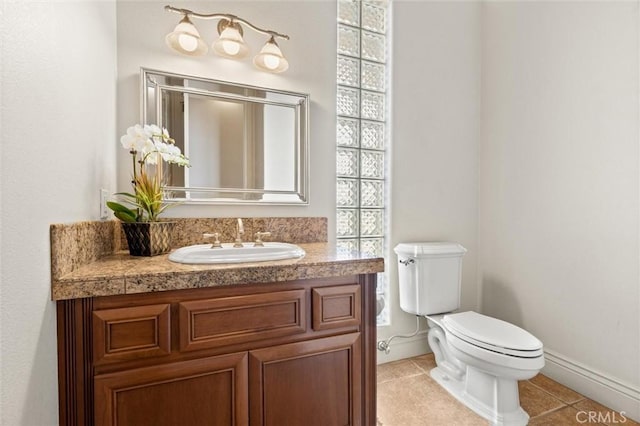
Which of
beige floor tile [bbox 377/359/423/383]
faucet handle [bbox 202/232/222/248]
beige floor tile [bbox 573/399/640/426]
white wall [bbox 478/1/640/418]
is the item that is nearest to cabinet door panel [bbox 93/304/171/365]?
faucet handle [bbox 202/232/222/248]

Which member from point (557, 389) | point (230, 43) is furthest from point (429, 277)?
point (230, 43)

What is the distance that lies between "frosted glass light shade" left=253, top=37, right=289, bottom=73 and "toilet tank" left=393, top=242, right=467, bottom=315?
1.30 metres

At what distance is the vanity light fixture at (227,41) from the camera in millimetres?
1395

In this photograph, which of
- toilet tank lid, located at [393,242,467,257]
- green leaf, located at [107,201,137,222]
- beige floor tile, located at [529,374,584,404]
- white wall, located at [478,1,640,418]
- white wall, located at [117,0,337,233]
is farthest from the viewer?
toilet tank lid, located at [393,242,467,257]

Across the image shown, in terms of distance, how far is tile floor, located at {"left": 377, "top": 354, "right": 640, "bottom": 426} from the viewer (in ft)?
4.91

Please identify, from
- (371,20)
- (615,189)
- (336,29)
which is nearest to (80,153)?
(336,29)

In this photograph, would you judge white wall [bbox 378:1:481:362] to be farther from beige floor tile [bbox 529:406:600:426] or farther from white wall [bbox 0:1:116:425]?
white wall [bbox 0:1:116:425]

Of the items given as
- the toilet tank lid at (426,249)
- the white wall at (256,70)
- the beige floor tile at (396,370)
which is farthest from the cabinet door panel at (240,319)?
the beige floor tile at (396,370)

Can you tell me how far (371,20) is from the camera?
201 centimetres

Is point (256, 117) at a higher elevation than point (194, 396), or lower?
higher

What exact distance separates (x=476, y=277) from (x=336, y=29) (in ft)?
6.75

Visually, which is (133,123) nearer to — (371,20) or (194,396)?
(194,396)

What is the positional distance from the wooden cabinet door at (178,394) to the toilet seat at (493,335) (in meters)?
1.12

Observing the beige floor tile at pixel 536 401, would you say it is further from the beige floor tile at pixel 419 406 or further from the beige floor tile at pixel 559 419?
the beige floor tile at pixel 419 406
